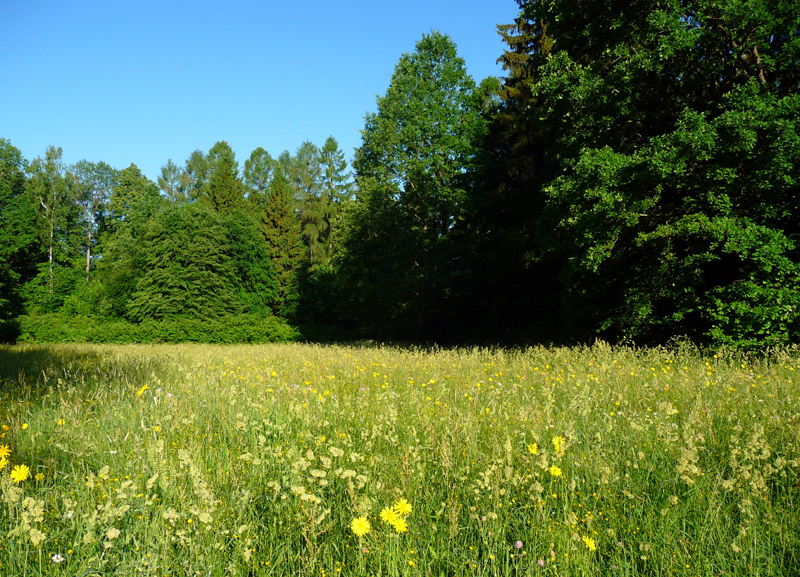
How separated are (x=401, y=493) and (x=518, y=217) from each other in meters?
18.5

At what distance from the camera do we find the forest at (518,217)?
373 inches

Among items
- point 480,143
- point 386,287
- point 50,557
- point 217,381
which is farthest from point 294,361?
point 480,143

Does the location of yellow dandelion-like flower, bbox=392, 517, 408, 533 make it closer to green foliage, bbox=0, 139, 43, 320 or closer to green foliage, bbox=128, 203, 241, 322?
green foliage, bbox=128, 203, 241, 322

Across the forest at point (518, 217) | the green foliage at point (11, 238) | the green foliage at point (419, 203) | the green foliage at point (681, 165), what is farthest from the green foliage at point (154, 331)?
the green foliage at point (681, 165)

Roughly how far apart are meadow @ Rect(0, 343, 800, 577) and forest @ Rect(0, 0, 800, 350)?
6.59 meters

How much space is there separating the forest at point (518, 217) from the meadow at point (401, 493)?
6.59m

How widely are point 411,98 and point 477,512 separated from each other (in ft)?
71.9

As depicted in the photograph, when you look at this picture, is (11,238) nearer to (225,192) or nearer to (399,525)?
(225,192)

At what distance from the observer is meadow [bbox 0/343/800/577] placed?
2.03 m

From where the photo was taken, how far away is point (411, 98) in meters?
21.8

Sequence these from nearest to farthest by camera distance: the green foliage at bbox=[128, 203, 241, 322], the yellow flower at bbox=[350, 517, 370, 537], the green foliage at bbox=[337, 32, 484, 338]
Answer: the yellow flower at bbox=[350, 517, 370, 537]
the green foliage at bbox=[337, 32, 484, 338]
the green foliage at bbox=[128, 203, 241, 322]

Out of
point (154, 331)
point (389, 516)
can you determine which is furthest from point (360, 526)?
point (154, 331)

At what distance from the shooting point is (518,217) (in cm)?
1967

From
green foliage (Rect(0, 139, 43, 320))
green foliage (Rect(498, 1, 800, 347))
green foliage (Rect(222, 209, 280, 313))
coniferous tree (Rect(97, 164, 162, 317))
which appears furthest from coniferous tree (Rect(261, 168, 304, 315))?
green foliage (Rect(498, 1, 800, 347))
